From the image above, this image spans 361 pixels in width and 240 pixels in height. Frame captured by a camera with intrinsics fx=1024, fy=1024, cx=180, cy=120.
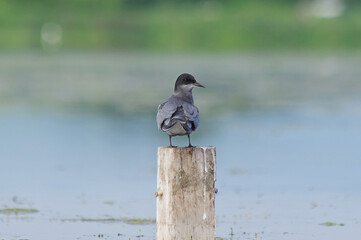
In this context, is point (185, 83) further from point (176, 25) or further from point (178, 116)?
point (176, 25)

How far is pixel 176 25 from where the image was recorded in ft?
247

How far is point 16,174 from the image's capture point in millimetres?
13352

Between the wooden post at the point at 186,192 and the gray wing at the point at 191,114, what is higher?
the gray wing at the point at 191,114

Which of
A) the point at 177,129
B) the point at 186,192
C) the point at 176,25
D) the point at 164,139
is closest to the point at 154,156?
the point at 164,139

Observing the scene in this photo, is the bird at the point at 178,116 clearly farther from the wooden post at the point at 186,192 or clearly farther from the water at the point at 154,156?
the water at the point at 154,156

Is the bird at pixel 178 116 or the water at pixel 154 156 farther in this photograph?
the water at pixel 154 156

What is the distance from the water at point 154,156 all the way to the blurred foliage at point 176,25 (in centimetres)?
3343

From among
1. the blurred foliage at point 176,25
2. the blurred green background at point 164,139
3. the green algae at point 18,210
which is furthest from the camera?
the blurred foliage at point 176,25

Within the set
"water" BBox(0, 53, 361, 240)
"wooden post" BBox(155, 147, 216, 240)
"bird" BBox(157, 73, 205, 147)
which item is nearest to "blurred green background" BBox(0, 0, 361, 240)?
"water" BBox(0, 53, 361, 240)

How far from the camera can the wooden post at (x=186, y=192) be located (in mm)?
7770

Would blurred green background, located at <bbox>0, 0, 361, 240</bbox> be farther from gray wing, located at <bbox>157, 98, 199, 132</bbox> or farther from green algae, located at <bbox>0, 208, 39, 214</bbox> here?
gray wing, located at <bbox>157, 98, 199, 132</bbox>

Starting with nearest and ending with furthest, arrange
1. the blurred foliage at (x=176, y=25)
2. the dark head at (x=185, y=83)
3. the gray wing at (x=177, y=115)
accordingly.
Answer: 1. the gray wing at (x=177, y=115)
2. the dark head at (x=185, y=83)
3. the blurred foliage at (x=176, y=25)

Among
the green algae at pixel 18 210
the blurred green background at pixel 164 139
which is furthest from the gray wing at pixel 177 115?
the green algae at pixel 18 210

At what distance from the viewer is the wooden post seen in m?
7.77
